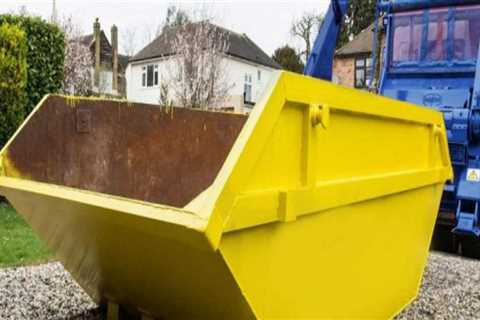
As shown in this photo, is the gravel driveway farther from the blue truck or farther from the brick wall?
the brick wall

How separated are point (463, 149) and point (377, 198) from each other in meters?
3.30

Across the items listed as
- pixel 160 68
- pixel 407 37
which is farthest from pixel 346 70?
pixel 407 37

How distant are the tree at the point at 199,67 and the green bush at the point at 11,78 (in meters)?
9.54

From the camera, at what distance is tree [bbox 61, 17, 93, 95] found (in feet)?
51.3

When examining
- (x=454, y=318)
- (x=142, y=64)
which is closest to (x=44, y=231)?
(x=454, y=318)

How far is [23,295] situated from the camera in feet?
11.8

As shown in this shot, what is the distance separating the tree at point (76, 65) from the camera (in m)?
15.6

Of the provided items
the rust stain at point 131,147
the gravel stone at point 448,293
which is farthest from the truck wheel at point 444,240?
the rust stain at point 131,147

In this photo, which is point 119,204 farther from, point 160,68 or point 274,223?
point 160,68

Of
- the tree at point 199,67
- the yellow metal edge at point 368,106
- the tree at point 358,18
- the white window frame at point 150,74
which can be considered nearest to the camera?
the yellow metal edge at point 368,106

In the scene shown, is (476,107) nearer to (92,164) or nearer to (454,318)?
(454,318)

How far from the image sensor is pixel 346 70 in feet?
96.7

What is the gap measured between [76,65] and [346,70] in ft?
53.1

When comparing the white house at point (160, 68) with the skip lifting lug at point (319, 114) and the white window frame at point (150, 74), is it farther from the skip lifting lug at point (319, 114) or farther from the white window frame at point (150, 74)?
the skip lifting lug at point (319, 114)
